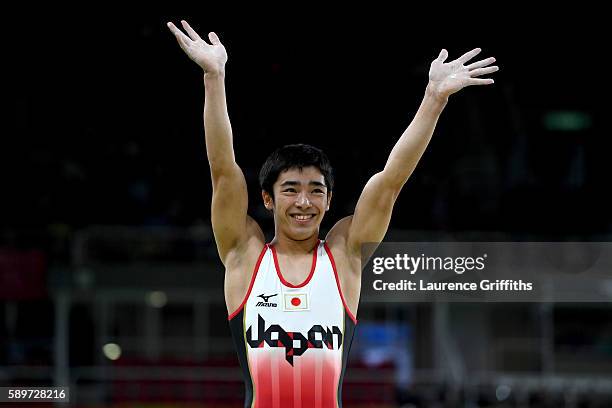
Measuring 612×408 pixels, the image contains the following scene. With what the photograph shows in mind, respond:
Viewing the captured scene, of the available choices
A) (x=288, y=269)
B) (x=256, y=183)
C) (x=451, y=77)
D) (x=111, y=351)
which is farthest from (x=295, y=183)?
(x=111, y=351)

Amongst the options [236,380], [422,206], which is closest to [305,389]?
[236,380]

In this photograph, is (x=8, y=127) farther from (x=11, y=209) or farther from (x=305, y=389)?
(x=305, y=389)

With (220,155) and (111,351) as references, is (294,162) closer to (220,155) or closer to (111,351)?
(220,155)

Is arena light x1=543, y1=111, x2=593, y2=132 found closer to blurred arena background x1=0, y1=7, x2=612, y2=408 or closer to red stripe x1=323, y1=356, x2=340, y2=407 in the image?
blurred arena background x1=0, y1=7, x2=612, y2=408

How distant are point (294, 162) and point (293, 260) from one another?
21.5 inches

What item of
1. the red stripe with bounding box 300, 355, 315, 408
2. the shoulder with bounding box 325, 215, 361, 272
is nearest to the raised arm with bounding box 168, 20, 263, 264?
the shoulder with bounding box 325, 215, 361, 272

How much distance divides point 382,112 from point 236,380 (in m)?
5.02

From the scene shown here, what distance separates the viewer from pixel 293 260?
18.2ft

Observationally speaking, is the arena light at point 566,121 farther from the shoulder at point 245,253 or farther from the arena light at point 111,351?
the shoulder at point 245,253

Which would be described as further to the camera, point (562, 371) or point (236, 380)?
point (562, 371)

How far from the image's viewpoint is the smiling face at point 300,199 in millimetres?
5422

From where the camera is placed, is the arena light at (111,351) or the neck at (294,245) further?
the arena light at (111,351)

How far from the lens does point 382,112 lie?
659 inches

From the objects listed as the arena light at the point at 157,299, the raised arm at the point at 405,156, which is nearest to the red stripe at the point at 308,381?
the raised arm at the point at 405,156
